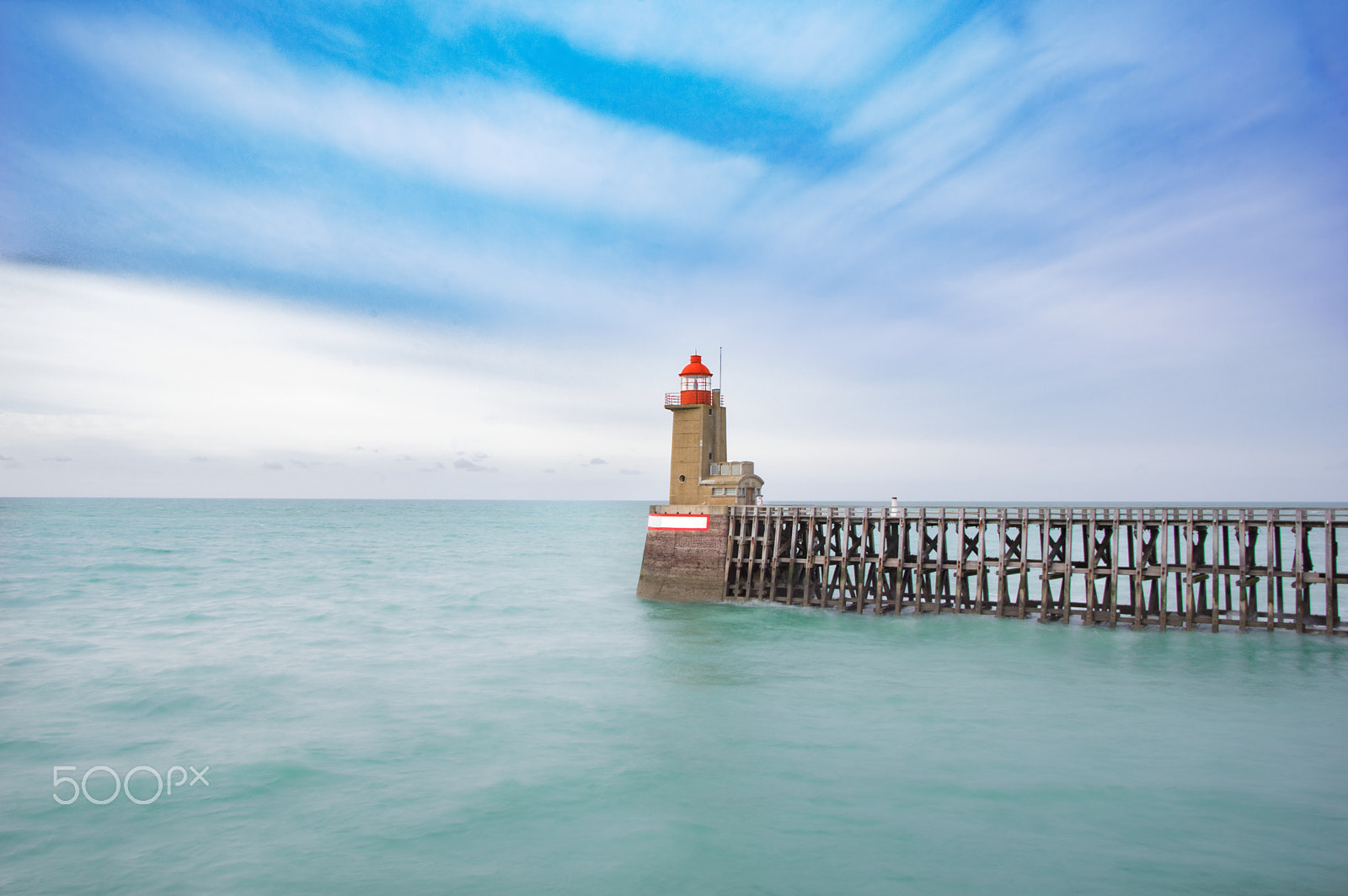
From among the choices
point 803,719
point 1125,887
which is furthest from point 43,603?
point 1125,887

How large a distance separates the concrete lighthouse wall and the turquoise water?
1.74m

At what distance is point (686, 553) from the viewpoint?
86.4 ft

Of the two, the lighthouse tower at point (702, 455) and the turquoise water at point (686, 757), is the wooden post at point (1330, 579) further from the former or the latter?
the lighthouse tower at point (702, 455)

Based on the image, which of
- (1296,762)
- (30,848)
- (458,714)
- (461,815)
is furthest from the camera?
(458,714)

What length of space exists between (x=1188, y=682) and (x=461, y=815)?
48.7 ft

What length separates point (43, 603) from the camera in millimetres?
30141

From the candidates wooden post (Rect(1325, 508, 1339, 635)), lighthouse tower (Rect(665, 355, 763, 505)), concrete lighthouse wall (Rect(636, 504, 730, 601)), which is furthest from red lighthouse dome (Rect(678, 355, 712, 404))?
wooden post (Rect(1325, 508, 1339, 635))

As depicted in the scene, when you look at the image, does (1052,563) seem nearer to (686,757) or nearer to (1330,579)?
(1330,579)

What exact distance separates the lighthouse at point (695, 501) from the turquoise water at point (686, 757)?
7.09ft

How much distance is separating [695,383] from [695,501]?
427cm

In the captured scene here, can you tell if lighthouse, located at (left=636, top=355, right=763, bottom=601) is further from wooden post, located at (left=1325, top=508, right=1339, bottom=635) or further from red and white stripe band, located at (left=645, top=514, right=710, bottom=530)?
wooden post, located at (left=1325, top=508, right=1339, bottom=635)

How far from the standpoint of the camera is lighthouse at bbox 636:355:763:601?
25.9 m

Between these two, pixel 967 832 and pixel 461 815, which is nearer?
pixel 967 832

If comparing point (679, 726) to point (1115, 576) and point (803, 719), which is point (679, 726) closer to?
point (803, 719)
